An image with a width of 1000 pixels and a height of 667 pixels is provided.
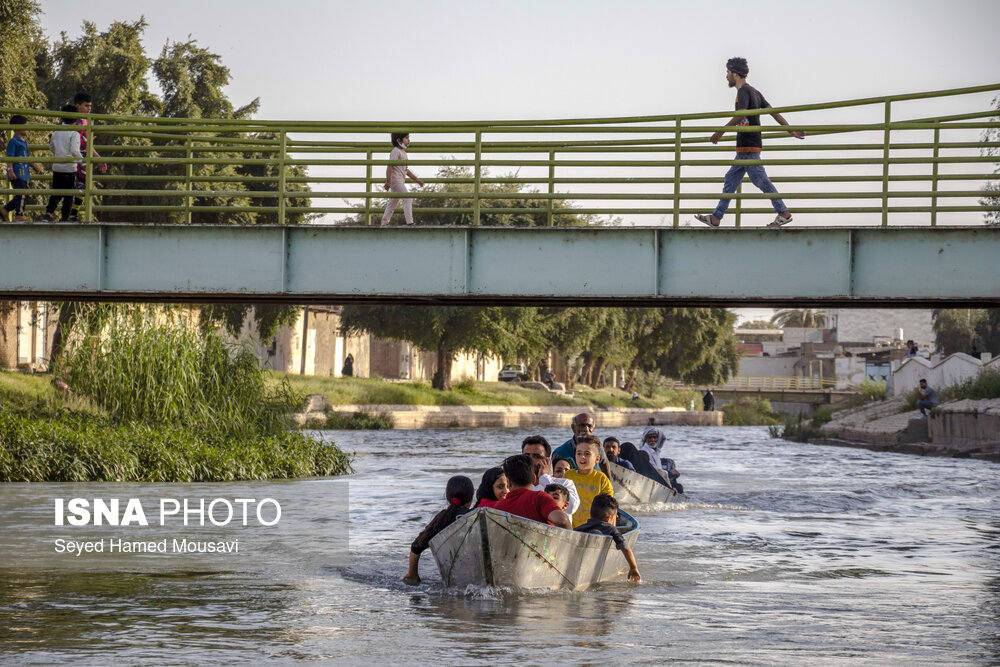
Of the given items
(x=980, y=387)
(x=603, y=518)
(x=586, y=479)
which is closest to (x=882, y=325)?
(x=980, y=387)

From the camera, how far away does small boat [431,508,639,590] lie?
12766mm

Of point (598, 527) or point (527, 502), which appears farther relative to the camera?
point (598, 527)

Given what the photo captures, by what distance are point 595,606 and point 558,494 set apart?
1244 millimetres

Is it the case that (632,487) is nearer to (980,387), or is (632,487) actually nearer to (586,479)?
(586,479)

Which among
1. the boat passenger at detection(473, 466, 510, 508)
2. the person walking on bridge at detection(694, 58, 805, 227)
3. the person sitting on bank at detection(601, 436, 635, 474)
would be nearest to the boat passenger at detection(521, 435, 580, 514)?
the boat passenger at detection(473, 466, 510, 508)

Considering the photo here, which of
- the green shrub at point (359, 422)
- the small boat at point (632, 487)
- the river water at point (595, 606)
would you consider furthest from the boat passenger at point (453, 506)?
the green shrub at point (359, 422)

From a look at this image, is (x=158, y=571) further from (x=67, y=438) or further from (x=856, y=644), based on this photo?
(x=67, y=438)

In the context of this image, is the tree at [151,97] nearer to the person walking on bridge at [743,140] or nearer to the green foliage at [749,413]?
the person walking on bridge at [743,140]

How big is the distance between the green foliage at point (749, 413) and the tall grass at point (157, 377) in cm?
5794

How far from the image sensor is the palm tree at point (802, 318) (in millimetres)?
168625

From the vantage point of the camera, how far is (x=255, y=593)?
1401 cm

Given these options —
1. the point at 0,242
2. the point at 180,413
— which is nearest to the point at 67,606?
the point at 0,242

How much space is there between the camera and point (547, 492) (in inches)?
523

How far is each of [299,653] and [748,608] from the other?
5069 mm
